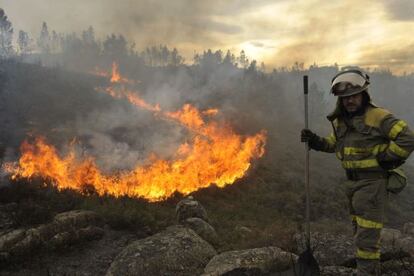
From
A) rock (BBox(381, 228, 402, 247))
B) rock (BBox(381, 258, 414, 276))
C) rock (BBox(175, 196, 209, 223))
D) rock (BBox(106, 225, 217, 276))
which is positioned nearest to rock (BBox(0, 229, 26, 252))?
rock (BBox(106, 225, 217, 276))

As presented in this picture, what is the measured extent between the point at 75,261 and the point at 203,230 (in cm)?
350

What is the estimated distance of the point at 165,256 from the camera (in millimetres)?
7359

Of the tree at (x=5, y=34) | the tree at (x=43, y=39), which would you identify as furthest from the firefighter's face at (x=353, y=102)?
the tree at (x=43, y=39)

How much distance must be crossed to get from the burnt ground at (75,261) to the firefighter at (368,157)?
584 cm

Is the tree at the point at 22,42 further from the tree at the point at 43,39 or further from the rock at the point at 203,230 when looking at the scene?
the rock at the point at 203,230

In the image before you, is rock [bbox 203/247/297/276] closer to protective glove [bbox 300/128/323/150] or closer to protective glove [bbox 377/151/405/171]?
protective glove [bbox 300/128/323/150]

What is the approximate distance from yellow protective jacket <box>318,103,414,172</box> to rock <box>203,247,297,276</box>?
2.64m

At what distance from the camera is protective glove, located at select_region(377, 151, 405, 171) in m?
4.02

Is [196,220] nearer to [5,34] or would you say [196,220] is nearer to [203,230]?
[203,230]

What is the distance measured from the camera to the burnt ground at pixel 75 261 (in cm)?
779

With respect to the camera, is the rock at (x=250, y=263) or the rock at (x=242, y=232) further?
the rock at (x=242, y=232)

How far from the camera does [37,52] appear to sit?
11556 centimetres

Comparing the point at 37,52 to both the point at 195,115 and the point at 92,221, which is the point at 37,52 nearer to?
the point at 195,115

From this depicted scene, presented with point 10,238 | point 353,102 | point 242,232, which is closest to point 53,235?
point 10,238
